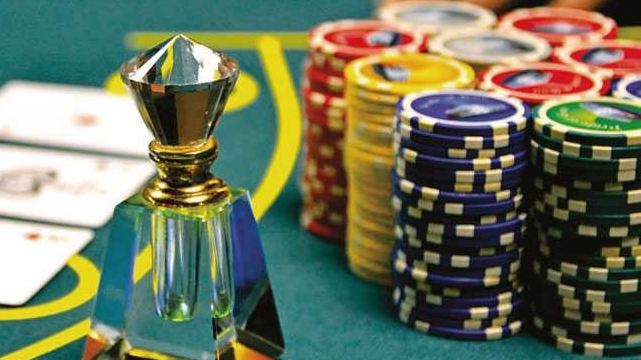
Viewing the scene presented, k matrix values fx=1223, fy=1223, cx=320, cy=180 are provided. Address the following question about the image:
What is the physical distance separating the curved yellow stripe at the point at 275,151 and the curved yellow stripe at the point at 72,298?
55mm

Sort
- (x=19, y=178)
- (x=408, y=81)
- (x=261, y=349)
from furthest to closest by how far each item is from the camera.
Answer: (x=19, y=178)
(x=408, y=81)
(x=261, y=349)

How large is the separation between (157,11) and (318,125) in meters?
1.24

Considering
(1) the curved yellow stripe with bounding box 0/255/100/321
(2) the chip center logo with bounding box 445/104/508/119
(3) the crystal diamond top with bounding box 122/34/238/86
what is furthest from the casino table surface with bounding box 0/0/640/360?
(3) the crystal diamond top with bounding box 122/34/238/86

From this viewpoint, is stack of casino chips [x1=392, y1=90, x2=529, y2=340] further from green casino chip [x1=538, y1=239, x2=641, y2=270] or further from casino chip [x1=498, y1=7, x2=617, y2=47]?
casino chip [x1=498, y1=7, x2=617, y2=47]

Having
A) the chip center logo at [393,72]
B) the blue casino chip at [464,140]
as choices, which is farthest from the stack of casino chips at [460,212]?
the chip center logo at [393,72]

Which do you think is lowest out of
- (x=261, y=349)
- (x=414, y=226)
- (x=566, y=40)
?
(x=261, y=349)

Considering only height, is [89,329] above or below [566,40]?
below

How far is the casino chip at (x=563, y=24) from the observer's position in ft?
6.74

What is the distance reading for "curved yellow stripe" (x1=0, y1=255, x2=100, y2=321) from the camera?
171cm

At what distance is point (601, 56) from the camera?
193 cm

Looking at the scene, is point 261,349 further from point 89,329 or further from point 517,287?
point 517,287

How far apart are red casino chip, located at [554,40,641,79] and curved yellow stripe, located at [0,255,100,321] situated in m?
0.80

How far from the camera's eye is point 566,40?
6.68 feet

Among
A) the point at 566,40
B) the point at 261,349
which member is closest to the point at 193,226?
the point at 261,349
